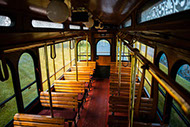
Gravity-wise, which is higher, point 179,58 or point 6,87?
point 179,58

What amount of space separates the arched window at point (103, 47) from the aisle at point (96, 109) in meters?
2.69

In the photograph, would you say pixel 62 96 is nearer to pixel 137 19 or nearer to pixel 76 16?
pixel 76 16

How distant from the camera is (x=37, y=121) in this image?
265 cm

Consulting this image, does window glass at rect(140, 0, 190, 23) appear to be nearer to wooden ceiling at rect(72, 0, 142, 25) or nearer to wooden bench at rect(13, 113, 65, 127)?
wooden ceiling at rect(72, 0, 142, 25)

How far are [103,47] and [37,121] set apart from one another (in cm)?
683

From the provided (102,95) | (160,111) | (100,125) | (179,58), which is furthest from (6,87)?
(179,58)

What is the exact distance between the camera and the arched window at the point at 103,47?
8.77 m

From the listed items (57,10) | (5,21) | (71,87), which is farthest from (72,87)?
(57,10)

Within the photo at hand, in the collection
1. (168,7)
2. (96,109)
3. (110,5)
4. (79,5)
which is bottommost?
(96,109)

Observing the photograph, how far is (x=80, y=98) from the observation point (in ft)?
14.9

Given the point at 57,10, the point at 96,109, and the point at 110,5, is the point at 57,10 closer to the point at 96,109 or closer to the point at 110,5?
the point at 110,5

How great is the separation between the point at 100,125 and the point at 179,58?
310cm

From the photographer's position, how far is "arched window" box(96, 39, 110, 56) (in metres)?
8.77

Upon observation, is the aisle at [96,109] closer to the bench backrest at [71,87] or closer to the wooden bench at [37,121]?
the bench backrest at [71,87]
